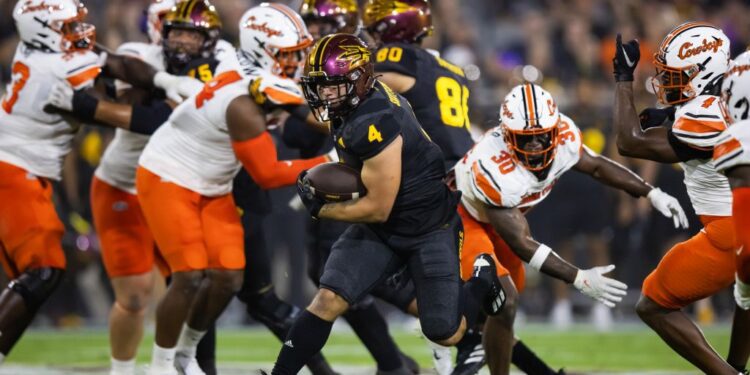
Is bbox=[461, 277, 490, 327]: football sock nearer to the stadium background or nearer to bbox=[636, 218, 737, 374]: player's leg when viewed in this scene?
bbox=[636, 218, 737, 374]: player's leg

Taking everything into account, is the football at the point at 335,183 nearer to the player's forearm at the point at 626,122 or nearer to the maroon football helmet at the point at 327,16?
the player's forearm at the point at 626,122

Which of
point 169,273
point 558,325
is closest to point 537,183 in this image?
point 169,273

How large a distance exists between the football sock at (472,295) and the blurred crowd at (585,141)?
5.11 m

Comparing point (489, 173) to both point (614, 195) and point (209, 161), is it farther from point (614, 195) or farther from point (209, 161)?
point (614, 195)

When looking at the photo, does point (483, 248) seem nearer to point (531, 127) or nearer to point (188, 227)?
point (531, 127)

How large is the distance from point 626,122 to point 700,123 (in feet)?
1.29

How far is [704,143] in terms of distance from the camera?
5176 millimetres

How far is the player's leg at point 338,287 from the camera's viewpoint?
5078 millimetres

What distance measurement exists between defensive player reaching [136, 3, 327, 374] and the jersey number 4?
80 centimetres

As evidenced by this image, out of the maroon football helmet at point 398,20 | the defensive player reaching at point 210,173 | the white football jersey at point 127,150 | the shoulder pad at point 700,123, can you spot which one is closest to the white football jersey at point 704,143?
the shoulder pad at point 700,123

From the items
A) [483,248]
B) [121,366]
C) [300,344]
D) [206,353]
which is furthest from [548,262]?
[121,366]

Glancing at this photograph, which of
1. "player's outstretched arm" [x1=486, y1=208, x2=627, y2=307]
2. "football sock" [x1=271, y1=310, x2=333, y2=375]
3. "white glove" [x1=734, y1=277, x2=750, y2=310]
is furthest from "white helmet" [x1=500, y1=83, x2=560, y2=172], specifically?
"football sock" [x1=271, y1=310, x2=333, y2=375]

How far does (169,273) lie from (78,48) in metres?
1.38

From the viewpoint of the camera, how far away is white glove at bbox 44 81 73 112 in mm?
6316
